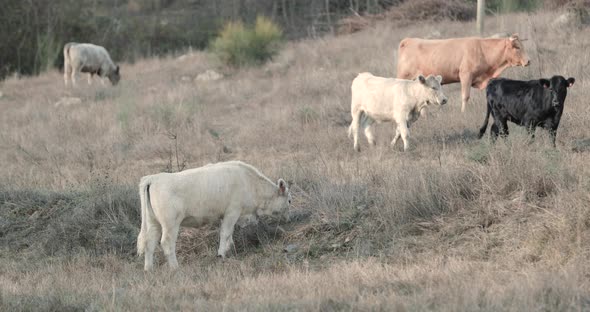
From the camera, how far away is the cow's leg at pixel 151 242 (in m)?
8.73

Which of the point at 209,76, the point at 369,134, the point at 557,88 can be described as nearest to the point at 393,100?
the point at 369,134

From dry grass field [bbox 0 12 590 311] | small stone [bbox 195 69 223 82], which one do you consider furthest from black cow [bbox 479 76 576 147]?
small stone [bbox 195 69 223 82]

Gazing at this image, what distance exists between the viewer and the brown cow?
51.3 ft

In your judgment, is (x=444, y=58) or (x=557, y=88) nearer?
(x=557, y=88)

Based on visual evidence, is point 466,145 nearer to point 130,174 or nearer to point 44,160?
point 130,174

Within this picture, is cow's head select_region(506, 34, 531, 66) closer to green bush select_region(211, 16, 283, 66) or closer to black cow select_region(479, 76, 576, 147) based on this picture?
black cow select_region(479, 76, 576, 147)

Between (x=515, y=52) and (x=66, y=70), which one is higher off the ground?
(x=515, y=52)

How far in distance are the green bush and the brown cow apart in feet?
30.9

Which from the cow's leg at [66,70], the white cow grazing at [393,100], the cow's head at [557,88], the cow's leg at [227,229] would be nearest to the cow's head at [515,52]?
the white cow grazing at [393,100]

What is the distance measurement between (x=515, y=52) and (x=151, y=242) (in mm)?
9392

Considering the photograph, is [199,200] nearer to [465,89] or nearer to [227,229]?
[227,229]

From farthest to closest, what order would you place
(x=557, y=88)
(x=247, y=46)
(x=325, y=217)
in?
(x=247, y=46), (x=557, y=88), (x=325, y=217)

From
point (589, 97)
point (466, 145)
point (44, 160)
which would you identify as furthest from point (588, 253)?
point (44, 160)

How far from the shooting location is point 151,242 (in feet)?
28.9
